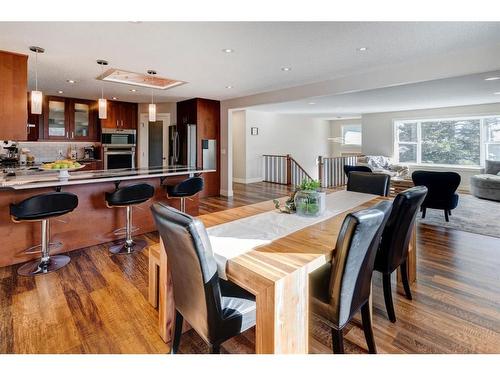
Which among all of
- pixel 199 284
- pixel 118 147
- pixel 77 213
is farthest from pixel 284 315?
pixel 118 147

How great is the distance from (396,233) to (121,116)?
6849mm

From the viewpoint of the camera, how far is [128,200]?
337cm

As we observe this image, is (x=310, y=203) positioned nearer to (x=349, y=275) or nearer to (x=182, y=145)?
(x=349, y=275)

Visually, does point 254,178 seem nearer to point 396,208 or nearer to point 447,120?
point 447,120

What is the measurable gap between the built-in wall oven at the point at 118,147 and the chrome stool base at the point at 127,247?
380 centimetres

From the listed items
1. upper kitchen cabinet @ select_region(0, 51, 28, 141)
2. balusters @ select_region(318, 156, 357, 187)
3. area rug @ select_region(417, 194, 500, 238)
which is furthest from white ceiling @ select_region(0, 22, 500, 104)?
balusters @ select_region(318, 156, 357, 187)

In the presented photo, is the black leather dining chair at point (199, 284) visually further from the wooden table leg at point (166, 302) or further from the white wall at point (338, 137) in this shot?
the white wall at point (338, 137)

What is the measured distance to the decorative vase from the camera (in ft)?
7.30

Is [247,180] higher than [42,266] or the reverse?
higher

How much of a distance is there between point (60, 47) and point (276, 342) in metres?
3.73

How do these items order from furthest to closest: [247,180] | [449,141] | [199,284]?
[247,180] < [449,141] < [199,284]

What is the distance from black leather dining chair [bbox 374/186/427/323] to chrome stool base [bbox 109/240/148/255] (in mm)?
2678

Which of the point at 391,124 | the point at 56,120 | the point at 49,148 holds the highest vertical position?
the point at 391,124
